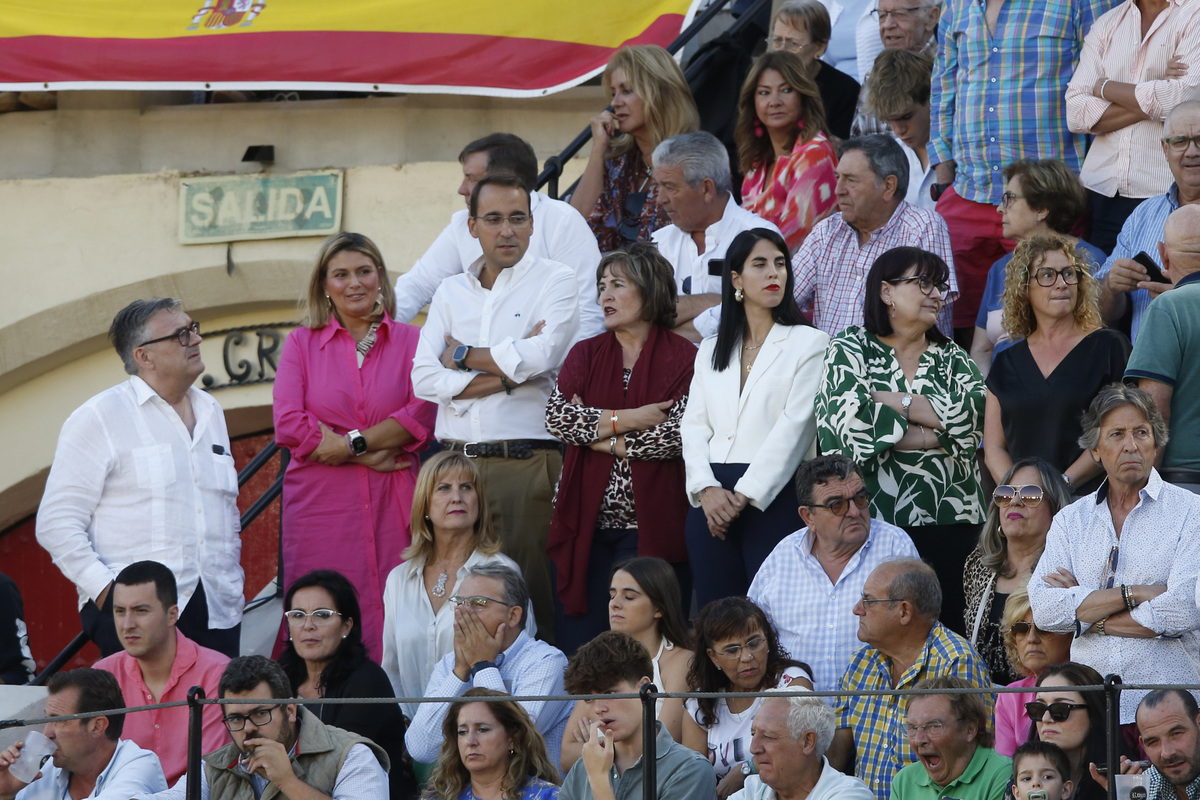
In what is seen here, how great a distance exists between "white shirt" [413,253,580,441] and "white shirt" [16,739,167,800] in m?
1.67

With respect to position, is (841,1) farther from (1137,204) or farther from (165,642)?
(165,642)

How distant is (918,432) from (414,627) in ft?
5.87

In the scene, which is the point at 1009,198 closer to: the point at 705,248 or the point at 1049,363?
the point at 1049,363

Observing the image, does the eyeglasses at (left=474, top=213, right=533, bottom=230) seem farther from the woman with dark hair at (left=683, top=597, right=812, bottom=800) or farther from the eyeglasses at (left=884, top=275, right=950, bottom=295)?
the woman with dark hair at (left=683, top=597, right=812, bottom=800)

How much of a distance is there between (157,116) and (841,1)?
3.77 metres

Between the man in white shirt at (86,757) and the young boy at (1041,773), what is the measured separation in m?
2.50

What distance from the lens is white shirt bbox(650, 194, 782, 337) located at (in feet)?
21.6

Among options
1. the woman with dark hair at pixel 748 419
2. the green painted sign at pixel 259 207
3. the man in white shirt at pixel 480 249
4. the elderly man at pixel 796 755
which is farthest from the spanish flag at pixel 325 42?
the elderly man at pixel 796 755

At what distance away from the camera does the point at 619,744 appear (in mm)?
4727

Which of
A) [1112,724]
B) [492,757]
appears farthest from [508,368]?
[1112,724]

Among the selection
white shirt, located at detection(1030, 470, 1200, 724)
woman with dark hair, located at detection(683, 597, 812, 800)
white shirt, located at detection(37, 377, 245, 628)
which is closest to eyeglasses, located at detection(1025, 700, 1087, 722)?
white shirt, located at detection(1030, 470, 1200, 724)

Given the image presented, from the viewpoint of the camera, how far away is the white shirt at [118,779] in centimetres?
496

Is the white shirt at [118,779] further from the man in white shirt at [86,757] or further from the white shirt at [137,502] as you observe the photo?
the white shirt at [137,502]

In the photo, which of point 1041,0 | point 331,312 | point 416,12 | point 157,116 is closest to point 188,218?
point 157,116
